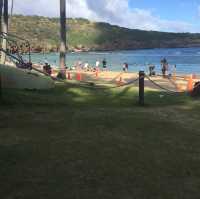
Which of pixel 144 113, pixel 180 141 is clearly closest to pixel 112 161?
pixel 180 141

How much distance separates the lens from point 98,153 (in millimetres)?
6629

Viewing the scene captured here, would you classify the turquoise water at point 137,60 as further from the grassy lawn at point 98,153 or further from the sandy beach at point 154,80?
the grassy lawn at point 98,153

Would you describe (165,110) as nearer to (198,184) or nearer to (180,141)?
(180,141)

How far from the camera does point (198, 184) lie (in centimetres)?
534

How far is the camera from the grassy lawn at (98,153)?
5117 millimetres

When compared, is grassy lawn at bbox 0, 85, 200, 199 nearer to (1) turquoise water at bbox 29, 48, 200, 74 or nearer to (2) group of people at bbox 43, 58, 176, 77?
(2) group of people at bbox 43, 58, 176, 77

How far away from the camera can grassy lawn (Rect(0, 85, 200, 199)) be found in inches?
201

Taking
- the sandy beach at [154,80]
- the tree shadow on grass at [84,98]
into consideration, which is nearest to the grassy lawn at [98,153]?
the tree shadow on grass at [84,98]

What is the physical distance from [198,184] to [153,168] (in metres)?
0.75

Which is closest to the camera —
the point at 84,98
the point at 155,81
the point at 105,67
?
the point at 84,98

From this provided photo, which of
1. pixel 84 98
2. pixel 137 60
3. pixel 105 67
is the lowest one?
pixel 84 98

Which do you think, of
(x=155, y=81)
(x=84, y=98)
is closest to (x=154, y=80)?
(x=155, y=81)

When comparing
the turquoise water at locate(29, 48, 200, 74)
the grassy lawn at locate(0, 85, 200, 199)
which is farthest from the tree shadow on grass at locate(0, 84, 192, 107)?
the turquoise water at locate(29, 48, 200, 74)

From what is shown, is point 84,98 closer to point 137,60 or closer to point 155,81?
point 155,81
